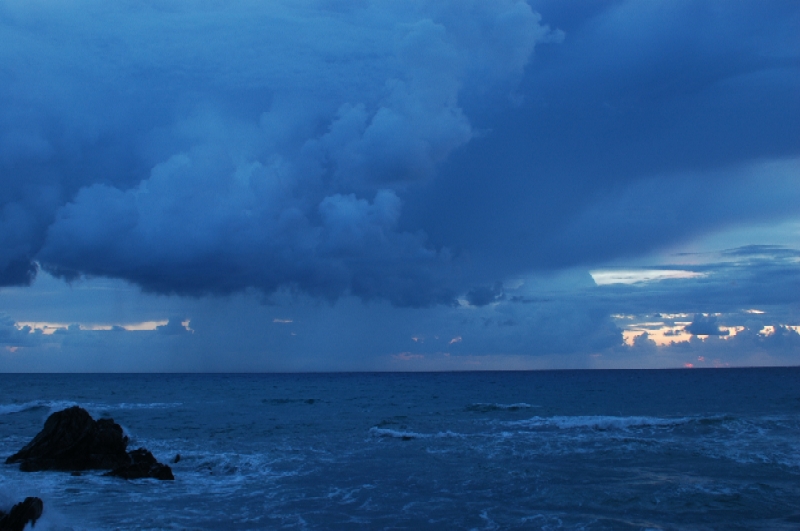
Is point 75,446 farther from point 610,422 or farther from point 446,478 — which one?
point 610,422

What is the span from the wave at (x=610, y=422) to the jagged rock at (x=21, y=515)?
30.7m

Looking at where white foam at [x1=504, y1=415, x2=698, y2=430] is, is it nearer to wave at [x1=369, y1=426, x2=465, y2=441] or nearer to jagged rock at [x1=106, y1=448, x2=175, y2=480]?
wave at [x1=369, y1=426, x2=465, y2=441]

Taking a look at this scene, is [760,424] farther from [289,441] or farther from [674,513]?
[289,441]

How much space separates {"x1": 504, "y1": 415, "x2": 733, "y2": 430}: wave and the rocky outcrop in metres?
24.8

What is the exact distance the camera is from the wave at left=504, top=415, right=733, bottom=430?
127 feet

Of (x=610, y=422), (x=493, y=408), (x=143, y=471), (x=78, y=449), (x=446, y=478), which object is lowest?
(x=493, y=408)

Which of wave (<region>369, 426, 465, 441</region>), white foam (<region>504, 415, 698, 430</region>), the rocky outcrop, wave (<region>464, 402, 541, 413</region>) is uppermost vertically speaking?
the rocky outcrop

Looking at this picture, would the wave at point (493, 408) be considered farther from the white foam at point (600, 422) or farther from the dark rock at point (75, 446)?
the dark rock at point (75, 446)

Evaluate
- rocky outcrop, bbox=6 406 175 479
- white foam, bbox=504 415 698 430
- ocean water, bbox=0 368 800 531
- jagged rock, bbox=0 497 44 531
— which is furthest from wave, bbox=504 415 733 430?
jagged rock, bbox=0 497 44 531

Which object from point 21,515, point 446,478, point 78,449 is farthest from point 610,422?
point 21,515

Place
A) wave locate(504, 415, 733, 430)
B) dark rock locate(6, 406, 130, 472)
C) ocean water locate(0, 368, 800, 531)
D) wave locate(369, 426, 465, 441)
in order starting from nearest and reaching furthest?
ocean water locate(0, 368, 800, 531) → dark rock locate(6, 406, 130, 472) → wave locate(369, 426, 465, 441) → wave locate(504, 415, 733, 430)

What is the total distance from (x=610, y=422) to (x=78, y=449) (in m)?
32.8

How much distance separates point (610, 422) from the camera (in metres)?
40.9

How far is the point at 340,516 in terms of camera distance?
17234mm
